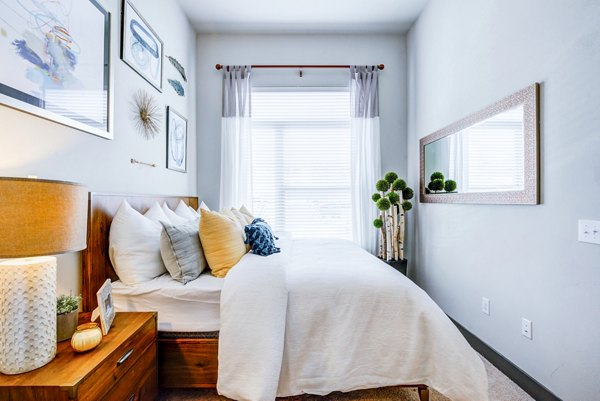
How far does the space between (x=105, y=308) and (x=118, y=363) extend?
23 centimetres

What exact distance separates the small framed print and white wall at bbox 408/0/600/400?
2211 mm

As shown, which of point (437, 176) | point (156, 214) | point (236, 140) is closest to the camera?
point (156, 214)

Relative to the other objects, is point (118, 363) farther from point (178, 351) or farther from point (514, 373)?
Result: point (514, 373)

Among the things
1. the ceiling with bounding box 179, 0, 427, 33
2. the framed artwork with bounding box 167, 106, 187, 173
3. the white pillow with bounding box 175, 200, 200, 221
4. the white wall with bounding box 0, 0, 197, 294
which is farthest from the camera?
the ceiling with bounding box 179, 0, 427, 33

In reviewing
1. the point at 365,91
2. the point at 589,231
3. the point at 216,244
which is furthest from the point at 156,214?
the point at 365,91

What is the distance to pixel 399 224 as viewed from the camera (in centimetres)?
317

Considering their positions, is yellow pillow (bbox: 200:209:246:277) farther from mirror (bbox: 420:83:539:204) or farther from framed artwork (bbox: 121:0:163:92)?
mirror (bbox: 420:83:539:204)

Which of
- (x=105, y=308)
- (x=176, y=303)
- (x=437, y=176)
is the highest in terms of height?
(x=437, y=176)

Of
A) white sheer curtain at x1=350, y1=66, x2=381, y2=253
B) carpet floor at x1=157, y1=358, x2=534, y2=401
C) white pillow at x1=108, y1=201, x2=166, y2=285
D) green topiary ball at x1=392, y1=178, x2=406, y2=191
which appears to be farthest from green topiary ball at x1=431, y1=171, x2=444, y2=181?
white pillow at x1=108, y1=201, x2=166, y2=285

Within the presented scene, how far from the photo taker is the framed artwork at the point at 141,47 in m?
1.98

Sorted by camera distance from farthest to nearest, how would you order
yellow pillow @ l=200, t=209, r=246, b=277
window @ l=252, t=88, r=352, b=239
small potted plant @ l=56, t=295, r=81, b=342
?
window @ l=252, t=88, r=352, b=239 → yellow pillow @ l=200, t=209, r=246, b=277 → small potted plant @ l=56, t=295, r=81, b=342

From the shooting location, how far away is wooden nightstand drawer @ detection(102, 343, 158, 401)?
115 centimetres

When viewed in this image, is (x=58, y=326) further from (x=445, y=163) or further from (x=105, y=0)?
(x=445, y=163)

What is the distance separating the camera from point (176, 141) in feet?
9.43
